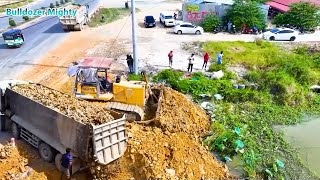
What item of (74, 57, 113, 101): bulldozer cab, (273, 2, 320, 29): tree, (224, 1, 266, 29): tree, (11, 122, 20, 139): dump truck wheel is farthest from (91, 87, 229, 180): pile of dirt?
(273, 2, 320, 29): tree

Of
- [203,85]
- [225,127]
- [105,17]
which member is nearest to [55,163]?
[225,127]

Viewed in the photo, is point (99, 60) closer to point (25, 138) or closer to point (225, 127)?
point (25, 138)

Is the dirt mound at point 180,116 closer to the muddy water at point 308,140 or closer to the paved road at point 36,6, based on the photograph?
the muddy water at point 308,140

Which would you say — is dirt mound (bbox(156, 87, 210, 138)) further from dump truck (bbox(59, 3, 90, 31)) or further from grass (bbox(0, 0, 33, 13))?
grass (bbox(0, 0, 33, 13))

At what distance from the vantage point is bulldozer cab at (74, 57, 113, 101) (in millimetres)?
14945

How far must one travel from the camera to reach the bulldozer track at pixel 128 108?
14312mm

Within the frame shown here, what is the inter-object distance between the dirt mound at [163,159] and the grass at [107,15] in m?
22.1

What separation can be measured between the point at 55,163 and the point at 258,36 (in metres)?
23.2

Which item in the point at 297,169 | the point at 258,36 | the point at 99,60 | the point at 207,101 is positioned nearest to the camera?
the point at 297,169

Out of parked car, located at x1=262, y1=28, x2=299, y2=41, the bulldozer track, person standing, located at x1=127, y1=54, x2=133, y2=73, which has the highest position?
parked car, located at x1=262, y1=28, x2=299, y2=41

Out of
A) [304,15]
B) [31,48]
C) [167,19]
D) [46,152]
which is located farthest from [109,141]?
[304,15]

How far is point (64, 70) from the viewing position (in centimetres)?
2194

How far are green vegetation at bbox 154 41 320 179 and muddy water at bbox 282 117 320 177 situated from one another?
37 cm

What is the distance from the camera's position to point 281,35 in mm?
30141
